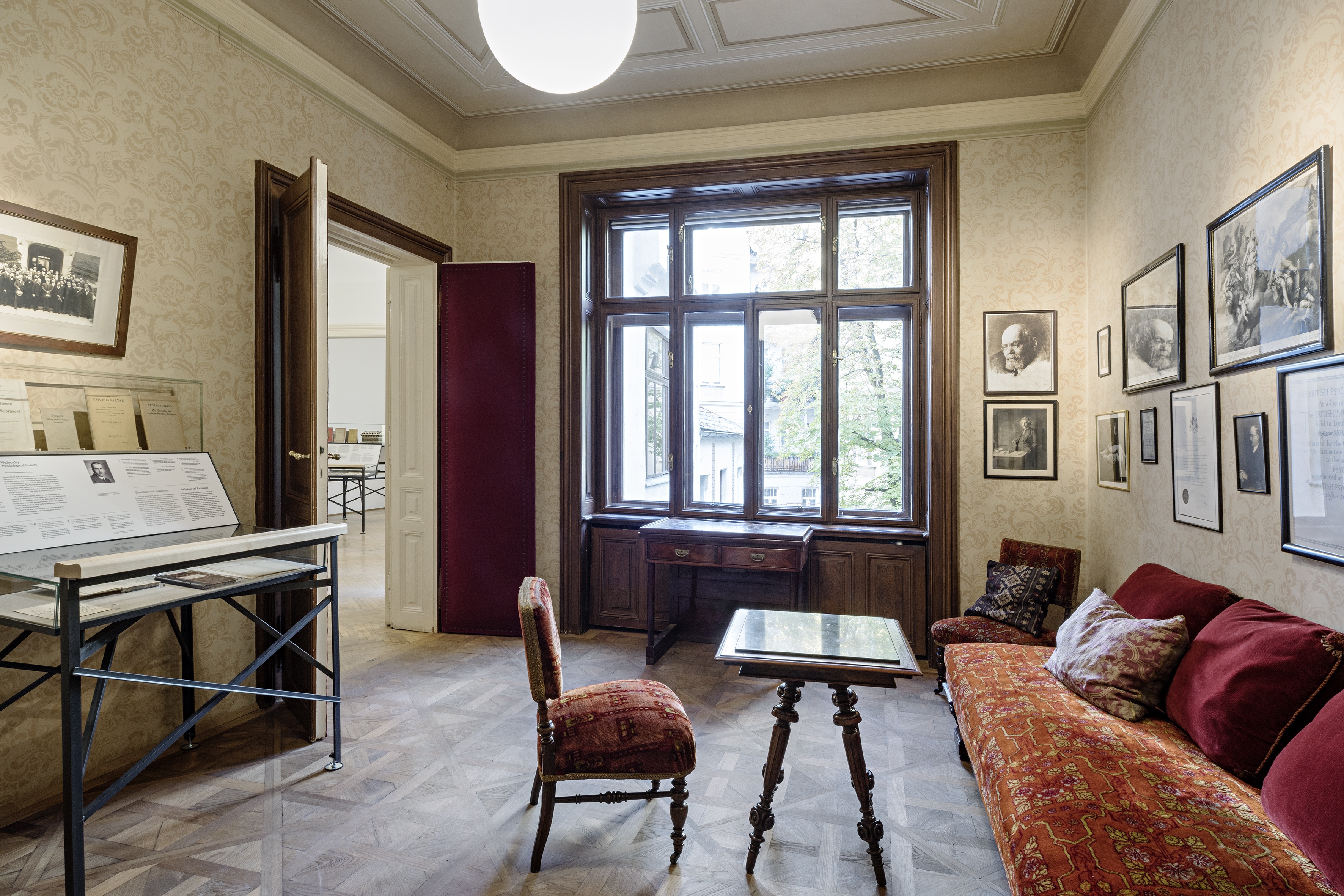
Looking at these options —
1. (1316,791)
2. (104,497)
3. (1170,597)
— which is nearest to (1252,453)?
(1170,597)

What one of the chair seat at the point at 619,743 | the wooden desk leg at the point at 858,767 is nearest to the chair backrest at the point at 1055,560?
the wooden desk leg at the point at 858,767

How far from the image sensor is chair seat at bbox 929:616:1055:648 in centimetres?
343

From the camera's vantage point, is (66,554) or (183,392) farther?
(183,392)

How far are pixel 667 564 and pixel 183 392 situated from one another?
9.44 feet

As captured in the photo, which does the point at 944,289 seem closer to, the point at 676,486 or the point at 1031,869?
the point at 676,486

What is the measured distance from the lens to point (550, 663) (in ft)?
7.43

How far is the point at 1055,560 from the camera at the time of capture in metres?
3.80

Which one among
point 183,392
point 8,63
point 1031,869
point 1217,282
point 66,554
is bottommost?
point 1031,869

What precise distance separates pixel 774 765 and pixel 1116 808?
1.01 meters

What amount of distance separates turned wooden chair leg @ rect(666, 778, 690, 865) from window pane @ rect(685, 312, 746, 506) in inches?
111

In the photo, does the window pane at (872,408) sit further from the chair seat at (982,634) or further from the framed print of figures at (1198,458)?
the framed print of figures at (1198,458)

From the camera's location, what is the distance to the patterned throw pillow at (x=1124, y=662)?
221 cm

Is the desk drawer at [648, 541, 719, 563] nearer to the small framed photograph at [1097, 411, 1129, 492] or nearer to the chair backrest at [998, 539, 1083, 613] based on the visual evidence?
the chair backrest at [998, 539, 1083, 613]

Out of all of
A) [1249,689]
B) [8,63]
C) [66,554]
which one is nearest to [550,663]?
[66,554]
